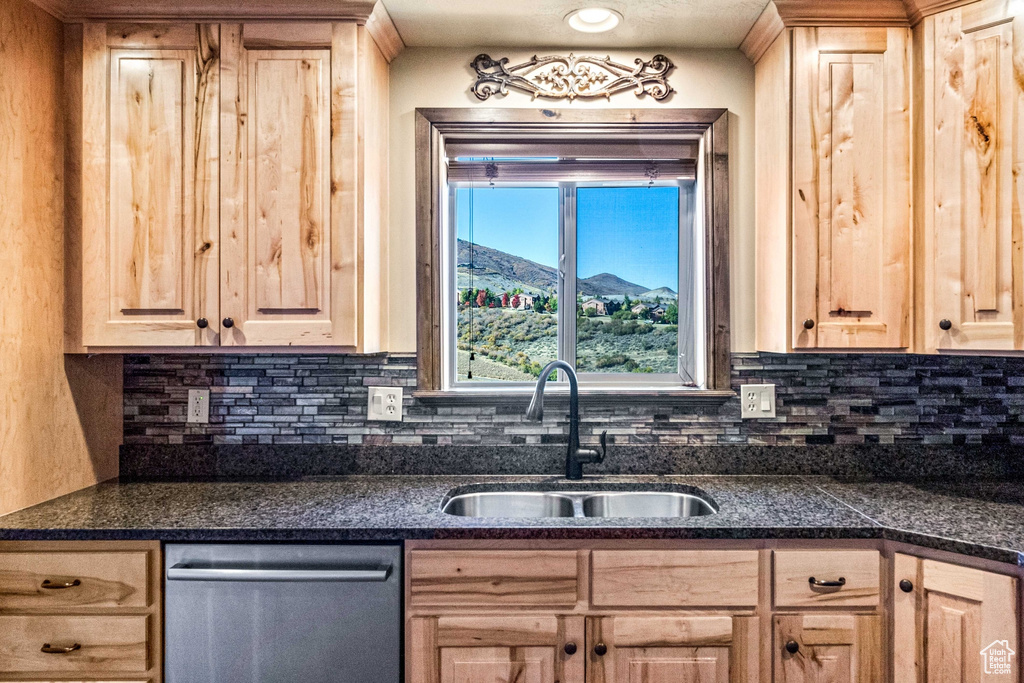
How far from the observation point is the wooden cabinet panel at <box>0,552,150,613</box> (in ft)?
4.79

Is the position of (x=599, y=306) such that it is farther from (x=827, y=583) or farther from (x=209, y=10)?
(x=209, y=10)

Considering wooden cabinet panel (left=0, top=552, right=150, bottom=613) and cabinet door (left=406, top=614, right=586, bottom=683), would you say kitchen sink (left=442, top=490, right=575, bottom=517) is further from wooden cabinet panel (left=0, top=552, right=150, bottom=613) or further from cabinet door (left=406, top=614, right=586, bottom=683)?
wooden cabinet panel (left=0, top=552, right=150, bottom=613)

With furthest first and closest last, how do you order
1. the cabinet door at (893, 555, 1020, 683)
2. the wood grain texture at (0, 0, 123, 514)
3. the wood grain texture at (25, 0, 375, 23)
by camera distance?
1. the wood grain texture at (25, 0, 375, 23)
2. the wood grain texture at (0, 0, 123, 514)
3. the cabinet door at (893, 555, 1020, 683)

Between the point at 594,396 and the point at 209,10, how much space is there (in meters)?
1.60

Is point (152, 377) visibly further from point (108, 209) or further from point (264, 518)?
point (264, 518)

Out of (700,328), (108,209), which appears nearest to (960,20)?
(700,328)

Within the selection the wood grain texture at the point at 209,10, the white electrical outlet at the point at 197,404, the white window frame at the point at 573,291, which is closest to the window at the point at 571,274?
the white window frame at the point at 573,291

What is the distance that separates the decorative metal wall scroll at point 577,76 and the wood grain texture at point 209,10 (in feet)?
1.53

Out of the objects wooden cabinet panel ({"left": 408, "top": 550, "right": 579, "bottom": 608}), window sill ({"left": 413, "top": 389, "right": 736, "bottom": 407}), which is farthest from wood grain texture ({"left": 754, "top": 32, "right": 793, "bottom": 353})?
wooden cabinet panel ({"left": 408, "top": 550, "right": 579, "bottom": 608})

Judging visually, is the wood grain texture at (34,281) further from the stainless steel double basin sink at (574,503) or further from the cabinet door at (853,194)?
the cabinet door at (853,194)

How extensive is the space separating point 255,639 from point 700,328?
63.2 inches

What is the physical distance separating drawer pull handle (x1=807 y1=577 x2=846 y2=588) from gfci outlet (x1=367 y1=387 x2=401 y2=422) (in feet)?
4.13

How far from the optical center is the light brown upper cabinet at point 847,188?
5.66 feet

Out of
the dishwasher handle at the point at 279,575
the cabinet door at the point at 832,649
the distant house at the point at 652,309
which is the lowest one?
A: the cabinet door at the point at 832,649
